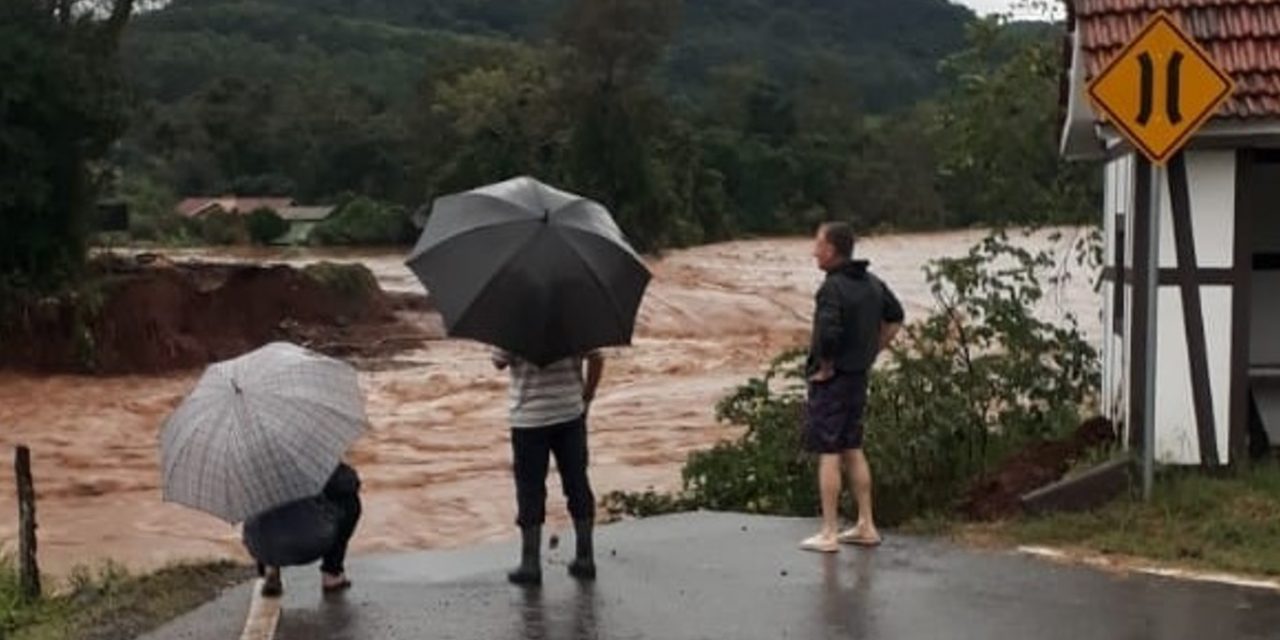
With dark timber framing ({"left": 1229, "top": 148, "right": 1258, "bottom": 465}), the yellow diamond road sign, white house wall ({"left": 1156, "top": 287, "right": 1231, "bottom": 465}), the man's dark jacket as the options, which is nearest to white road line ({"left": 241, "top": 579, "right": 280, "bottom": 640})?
the man's dark jacket

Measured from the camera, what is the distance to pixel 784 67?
145m

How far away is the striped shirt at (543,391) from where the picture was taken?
8.88m

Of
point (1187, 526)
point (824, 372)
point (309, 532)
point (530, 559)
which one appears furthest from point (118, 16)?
point (1187, 526)

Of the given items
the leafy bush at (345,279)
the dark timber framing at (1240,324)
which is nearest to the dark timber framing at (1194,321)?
the dark timber framing at (1240,324)

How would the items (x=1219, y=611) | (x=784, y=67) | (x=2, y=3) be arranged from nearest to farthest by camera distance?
(x=1219, y=611), (x=2, y=3), (x=784, y=67)

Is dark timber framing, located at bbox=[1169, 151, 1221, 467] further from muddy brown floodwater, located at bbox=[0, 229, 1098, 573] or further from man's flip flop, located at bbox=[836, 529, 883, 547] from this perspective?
muddy brown floodwater, located at bbox=[0, 229, 1098, 573]

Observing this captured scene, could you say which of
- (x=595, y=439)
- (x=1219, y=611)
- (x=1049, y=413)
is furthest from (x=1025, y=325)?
(x=595, y=439)

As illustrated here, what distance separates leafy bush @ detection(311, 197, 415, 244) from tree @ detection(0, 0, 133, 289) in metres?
38.8

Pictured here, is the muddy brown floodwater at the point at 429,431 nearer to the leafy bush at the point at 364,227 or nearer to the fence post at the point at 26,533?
the fence post at the point at 26,533

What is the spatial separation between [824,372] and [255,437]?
9.62 ft

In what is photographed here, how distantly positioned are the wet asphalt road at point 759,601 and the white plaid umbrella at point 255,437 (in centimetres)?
61

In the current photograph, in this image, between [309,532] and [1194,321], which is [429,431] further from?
[309,532]

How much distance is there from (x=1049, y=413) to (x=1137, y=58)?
4241mm

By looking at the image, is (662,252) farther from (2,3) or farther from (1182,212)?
(1182,212)
